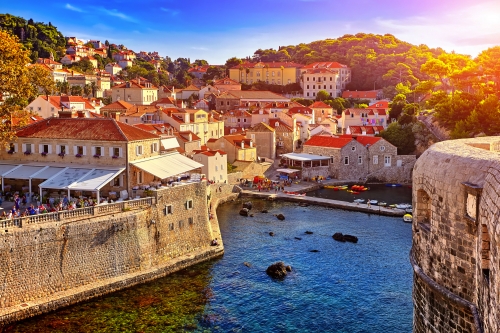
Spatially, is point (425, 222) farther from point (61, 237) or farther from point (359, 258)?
point (359, 258)

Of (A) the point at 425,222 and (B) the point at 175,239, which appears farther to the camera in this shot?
(B) the point at 175,239

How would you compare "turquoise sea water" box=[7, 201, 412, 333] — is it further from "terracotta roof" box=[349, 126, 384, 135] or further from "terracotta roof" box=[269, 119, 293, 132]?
"terracotta roof" box=[349, 126, 384, 135]

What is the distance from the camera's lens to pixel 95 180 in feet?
93.5

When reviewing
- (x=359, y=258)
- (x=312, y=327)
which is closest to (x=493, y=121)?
(x=359, y=258)

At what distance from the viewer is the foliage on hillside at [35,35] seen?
376 ft

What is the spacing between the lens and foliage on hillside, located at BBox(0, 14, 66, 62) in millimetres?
114688

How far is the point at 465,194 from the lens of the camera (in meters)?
9.84

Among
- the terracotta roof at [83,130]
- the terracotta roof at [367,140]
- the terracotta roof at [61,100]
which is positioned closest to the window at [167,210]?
the terracotta roof at [83,130]

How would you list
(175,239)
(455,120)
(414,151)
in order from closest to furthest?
(175,239) < (455,120) < (414,151)

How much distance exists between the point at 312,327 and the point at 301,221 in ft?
60.2

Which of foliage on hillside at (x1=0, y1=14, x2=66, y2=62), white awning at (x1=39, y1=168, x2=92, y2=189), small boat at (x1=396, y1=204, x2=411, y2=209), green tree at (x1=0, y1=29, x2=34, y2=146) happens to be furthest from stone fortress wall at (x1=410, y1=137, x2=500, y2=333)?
foliage on hillside at (x1=0, y1=14, x2=66, y2=62)

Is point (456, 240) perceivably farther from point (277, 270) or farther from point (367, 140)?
point (367, 140)

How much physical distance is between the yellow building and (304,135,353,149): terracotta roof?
53.9 meters

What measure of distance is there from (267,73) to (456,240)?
107593mm
